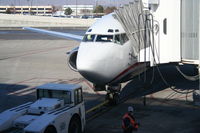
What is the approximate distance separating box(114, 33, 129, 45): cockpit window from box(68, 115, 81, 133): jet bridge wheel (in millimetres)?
5112

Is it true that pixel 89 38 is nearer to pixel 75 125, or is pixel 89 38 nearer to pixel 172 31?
pixel 75 125

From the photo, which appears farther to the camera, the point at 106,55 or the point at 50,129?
the point at 106,55

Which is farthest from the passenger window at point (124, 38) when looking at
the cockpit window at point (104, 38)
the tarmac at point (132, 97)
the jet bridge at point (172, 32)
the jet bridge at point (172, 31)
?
the tarmac at point (132, 97)

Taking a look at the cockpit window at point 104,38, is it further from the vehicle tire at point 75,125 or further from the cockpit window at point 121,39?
the vehicle tire at point 75,125

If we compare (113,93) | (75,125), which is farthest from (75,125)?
(113,93)

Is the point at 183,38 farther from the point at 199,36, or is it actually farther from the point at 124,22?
the point at 124,22

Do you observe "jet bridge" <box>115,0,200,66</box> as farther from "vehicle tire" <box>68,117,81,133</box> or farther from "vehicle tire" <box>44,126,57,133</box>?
"vehicle tire" <box>44,126,57,133</box>

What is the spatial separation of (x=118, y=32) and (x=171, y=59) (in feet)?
16.2

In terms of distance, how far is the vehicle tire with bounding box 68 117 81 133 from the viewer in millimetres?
13047

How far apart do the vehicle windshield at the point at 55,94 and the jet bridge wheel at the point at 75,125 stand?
78 centimetres

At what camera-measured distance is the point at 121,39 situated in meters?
17.4

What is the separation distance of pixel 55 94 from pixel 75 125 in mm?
1579

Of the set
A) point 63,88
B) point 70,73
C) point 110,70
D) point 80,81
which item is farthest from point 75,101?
point 70,73

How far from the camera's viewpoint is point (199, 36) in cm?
1193
